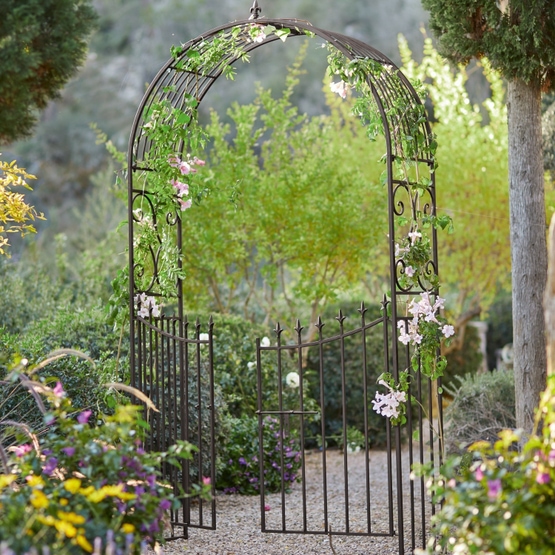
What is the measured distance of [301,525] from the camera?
4660 mm

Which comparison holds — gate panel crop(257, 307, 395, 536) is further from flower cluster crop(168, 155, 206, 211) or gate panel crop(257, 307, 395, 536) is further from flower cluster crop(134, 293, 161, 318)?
flower cluster crop(168, 155, 206, 211)

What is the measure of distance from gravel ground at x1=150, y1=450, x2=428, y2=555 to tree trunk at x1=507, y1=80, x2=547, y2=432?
1.09 m

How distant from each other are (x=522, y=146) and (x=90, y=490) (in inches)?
129

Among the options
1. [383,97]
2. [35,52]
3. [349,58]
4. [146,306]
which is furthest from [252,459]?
[35,52]

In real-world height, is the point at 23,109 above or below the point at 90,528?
above

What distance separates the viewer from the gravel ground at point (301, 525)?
411 centimetres

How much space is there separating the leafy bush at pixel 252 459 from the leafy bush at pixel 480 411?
1.21 m

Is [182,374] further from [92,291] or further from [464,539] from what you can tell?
[92,291]

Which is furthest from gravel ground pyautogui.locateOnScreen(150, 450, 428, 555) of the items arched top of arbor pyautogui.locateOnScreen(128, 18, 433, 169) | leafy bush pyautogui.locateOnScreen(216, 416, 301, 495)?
arched top of arbor pyautogui.locateOnScreen(128, 18, 433, 169)

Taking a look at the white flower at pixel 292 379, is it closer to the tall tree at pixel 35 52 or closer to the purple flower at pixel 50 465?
the tall tree at pixel 35 52

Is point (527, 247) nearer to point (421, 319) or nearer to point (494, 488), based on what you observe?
point (421, 319)

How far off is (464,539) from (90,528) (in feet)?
3.78

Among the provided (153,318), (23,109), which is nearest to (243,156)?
(23,109)

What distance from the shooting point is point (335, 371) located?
26.6 feet
